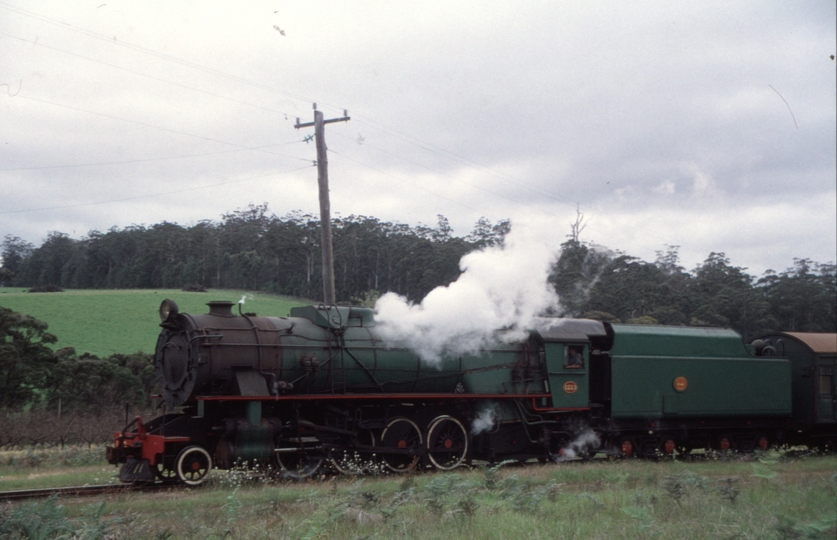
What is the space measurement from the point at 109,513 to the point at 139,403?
16284 millimetres

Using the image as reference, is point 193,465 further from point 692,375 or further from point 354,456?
point 692,375

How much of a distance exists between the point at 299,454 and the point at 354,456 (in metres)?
1.11

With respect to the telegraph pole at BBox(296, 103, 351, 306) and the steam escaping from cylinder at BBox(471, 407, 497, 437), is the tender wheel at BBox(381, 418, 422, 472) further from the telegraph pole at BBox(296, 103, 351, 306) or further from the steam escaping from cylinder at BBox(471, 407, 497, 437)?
the telegraph pole at BBox(296, 103, 351, 306)

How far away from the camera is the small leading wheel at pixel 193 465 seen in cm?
1199

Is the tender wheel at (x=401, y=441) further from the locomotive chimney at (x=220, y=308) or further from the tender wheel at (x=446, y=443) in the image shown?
the locomotive chimney at (x=220, y=308)

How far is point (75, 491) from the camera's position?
11164 mm

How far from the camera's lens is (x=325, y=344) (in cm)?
1376

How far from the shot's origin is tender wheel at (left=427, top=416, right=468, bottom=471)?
1448 centimetres

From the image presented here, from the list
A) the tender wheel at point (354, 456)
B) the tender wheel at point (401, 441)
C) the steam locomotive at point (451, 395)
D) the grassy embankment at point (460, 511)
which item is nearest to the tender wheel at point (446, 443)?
the steam locomotive at point (451, 395)

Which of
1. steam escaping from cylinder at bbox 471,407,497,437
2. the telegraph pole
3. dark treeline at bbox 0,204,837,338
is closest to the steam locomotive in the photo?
steam escaping from cylinder at bbox 471,407,497,437

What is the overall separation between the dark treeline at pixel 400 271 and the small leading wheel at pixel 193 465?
51.4 ft

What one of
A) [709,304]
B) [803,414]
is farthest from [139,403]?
[709,304]

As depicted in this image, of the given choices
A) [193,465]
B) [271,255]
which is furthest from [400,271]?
[193,465]

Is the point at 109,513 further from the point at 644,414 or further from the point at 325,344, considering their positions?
the point at 644,414
